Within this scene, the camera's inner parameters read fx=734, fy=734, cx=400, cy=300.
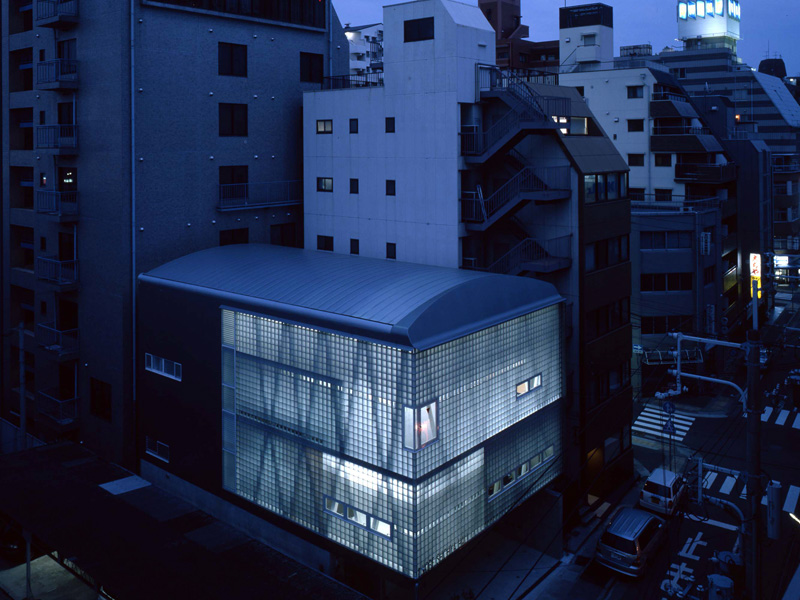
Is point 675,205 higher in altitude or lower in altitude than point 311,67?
lower

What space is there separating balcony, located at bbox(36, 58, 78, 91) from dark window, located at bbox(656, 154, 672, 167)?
1767 inches

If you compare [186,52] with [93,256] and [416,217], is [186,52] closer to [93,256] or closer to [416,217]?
[93,256]

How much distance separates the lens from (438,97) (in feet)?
107

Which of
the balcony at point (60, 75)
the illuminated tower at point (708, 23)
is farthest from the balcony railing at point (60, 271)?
the illuminated tower at point (708, 23)

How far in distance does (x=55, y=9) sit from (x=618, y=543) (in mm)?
34745

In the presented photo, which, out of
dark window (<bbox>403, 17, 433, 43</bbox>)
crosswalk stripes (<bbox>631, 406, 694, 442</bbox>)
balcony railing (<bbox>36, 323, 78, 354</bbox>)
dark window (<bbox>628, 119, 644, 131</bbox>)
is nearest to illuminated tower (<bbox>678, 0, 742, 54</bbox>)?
dark window (<bbox>628, 119, 644, 131</bbox>)

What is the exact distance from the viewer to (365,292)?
25.6 metres

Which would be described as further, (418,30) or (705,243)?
(705,243)

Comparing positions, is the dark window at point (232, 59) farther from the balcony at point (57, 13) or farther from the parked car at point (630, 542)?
the parked car at point (630, 542)

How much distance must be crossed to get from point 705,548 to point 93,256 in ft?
100

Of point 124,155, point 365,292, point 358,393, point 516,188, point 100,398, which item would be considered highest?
point 124,155

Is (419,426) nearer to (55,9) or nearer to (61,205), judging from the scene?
(61,205)

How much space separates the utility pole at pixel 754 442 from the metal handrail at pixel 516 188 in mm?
14502

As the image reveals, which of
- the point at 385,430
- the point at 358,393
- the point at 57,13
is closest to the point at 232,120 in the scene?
the point at 57,13
